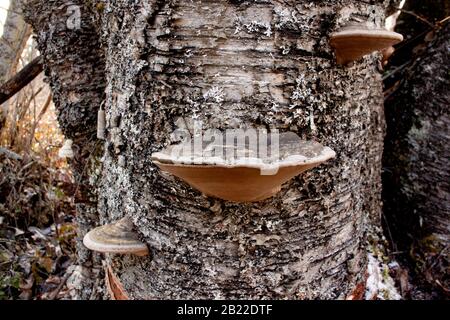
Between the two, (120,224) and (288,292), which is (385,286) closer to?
(288,292)

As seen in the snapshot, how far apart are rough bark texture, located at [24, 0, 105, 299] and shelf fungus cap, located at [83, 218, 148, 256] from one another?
0.65 m

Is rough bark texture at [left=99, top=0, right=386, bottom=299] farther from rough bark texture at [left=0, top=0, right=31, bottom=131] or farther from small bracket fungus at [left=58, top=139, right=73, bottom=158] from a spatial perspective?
rough bark texture at [left=0, top=0, right=31, bottom=131]

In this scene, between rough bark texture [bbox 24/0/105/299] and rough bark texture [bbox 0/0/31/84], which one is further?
rough bark texture [bbox 0/0/31/84]

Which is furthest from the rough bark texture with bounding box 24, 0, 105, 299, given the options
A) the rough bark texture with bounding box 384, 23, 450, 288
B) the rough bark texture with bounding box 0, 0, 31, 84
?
the rough bark texture with bounding box 0, 0, 31, 84

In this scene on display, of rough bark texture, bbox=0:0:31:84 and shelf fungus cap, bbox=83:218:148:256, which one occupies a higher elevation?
rough bark texture, bbox=0:0:31:84

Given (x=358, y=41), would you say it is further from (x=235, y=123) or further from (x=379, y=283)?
(x=379, y=283)

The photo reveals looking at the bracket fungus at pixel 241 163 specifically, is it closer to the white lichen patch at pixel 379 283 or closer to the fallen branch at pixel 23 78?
the white lichen patch at pixel 379 283

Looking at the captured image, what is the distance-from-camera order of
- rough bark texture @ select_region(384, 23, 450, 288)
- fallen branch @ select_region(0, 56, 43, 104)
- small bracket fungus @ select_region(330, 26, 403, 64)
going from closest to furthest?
small bracket fungus @ select_region(330, 26, 403, 64)
rough bark texture @ select_region(384, 23, 450, 288)
fallen branch @ select_region(0, 56, 43, 104)

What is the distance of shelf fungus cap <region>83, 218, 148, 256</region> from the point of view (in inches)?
45.6

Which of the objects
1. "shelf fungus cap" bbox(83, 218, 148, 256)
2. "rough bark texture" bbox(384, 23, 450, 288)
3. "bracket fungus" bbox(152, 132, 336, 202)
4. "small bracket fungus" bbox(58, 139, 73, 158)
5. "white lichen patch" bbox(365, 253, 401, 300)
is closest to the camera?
"bracket fungus" bbox(152, 132, 336, 202)

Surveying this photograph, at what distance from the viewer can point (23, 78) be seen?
2.43 m

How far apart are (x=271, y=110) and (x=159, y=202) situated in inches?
17.9

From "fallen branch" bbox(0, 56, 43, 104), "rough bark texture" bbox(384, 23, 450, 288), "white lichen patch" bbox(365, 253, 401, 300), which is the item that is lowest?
"white lichen patch" bbox(365, 253, 401, 300)
